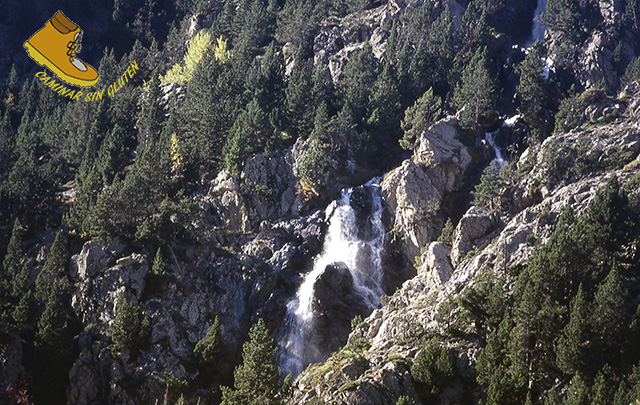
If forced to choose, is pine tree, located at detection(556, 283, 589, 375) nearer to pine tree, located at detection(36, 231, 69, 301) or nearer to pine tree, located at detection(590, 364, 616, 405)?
pine tree, located at detection(590, 364, 616, 405)

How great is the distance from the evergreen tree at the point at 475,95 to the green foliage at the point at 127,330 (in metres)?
50.4

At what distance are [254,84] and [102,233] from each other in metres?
38.1

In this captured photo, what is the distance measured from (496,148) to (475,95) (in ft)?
27.3

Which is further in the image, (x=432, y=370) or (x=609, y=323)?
(x=432, y=370)

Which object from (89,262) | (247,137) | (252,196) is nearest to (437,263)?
(252,196)

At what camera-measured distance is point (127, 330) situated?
59.4 meters

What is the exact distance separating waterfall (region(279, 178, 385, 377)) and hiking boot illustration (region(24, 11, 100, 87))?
132ft

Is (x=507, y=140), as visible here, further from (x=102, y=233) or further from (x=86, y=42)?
(x=86, y=42)

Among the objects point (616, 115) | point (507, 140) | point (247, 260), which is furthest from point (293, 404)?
point (616, 115)

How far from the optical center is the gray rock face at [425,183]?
7194cm

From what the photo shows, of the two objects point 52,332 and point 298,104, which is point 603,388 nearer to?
point 52,332

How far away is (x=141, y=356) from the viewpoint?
60188mm

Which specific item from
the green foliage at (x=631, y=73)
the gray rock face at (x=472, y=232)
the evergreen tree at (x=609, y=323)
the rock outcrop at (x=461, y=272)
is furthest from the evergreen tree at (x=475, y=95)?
the evergreen tree at (x=609, y=323)

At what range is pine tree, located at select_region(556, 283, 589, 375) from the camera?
145 ft
